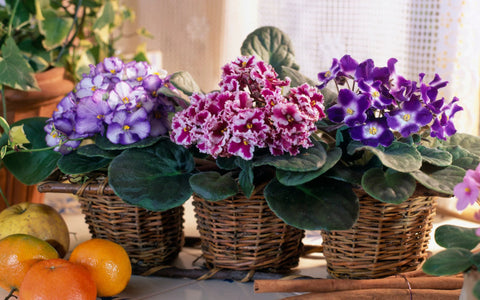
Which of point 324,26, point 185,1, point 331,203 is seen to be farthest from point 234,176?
point 185,1

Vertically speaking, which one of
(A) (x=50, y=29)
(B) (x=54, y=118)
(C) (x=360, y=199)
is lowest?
(C) (x=360, y=199)

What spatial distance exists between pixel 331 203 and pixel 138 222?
35 cm

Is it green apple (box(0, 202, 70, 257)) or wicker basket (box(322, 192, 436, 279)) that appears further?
green apple (box(0, 202, 70, 257))

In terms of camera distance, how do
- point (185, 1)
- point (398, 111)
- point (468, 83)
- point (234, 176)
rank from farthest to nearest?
point (185, 1), point (468, 83), point (234, 176), point (398, 111)

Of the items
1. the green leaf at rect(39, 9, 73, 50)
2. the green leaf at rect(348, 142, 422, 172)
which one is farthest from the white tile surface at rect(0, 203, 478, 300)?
the green leaf at rect(39, 9, 73, 50)

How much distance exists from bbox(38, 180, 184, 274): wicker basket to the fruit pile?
7cm

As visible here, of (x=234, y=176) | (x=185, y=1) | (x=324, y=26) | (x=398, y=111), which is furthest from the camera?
(x=185, y=1)

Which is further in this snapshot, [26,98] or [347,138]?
[26,98]

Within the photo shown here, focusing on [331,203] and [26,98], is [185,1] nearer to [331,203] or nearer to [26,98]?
[26,98]

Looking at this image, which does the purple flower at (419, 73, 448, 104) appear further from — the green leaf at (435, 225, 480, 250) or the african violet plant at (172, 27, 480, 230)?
the green leaf at (435, 225, 480, 250)

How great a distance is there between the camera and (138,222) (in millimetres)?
909

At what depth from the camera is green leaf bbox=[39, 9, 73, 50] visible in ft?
3.86

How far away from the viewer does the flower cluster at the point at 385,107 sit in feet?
2.40

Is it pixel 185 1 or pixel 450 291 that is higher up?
pixel 185 1
